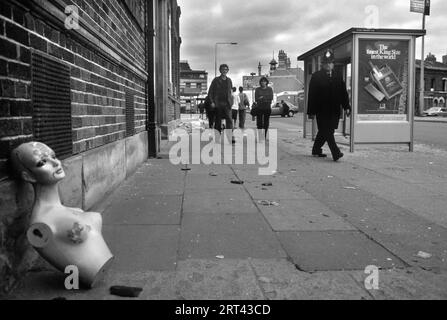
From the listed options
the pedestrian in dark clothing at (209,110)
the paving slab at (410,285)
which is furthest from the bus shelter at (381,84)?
the paving slab at (410,285)

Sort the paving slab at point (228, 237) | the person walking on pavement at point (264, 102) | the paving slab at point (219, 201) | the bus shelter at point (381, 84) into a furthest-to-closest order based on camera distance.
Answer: the person walking on pavement at point (264, 102)
the bus shelter at point (381, 84)
the paving slab at point (219, 201)
the paving slab at point (228, 237)

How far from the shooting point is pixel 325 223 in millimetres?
4543

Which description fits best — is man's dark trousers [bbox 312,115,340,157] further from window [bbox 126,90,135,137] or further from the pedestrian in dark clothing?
the pedestrian in dark clothing

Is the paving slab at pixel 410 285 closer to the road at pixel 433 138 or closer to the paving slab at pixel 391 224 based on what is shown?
the paving slab at pixel 391 224

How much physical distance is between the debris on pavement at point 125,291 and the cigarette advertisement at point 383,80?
8.83 meters

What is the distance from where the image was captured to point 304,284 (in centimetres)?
302

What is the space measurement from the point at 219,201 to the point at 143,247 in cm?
183

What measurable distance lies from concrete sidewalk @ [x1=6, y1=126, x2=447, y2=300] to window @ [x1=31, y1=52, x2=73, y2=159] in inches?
33.2

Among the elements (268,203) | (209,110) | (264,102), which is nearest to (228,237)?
(268,203)

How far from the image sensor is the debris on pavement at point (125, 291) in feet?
9.22
